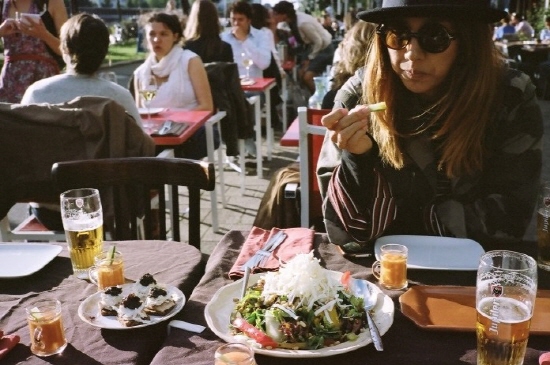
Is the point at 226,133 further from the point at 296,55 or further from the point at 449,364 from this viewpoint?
the point at 296,55

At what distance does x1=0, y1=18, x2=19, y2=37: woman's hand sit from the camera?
13.0 feet

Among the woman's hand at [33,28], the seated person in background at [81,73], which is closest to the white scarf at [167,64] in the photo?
the woman's hand at [33,28]

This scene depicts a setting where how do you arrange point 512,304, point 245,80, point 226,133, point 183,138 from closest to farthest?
point 512,304, point 183,138, point 226,133, point 245,80

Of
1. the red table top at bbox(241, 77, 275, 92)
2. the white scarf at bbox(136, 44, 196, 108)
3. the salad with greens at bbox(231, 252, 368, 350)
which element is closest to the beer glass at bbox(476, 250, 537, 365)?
the salad with greens at bbox(231, 252, 368, 350)

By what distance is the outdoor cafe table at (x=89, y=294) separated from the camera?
1.13 metres

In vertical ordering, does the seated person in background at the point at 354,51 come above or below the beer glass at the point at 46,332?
above

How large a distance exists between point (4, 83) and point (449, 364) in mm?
4350

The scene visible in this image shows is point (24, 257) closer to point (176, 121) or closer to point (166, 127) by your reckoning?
point (166, 127)

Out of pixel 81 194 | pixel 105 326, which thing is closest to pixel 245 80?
pixel 81 194

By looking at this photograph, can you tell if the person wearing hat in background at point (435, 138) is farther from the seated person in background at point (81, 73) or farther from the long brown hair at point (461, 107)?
the seated person in background at point (81, 73)

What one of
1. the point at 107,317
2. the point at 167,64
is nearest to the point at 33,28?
the point at 167,64

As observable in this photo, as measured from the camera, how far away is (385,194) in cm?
172

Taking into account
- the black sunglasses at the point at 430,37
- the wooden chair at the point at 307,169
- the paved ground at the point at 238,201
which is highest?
the black sunglasses at the point at 430,37

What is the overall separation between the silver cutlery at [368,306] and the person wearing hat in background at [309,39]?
26.5 ft
